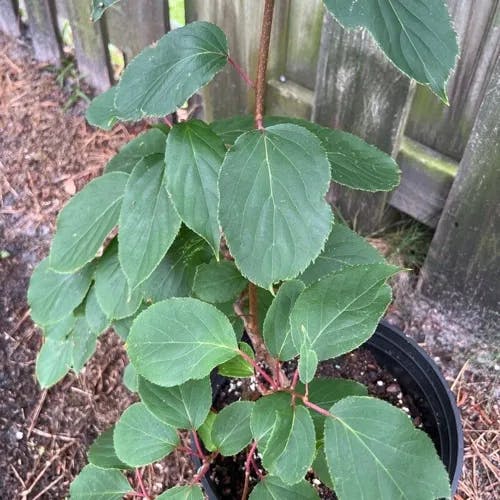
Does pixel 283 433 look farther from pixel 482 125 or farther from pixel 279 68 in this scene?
pixel 279 68

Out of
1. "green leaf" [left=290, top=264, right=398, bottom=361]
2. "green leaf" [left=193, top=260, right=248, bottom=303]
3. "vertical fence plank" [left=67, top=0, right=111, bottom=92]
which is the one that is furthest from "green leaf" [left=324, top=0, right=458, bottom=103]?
"vertical fence plank" [left=67, top=0, right=111, bottom=92]

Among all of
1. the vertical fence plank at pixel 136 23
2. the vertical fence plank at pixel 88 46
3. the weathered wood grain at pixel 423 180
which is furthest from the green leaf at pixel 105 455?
the vertical fence plank at pixel 88 46

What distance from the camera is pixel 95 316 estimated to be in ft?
3.81

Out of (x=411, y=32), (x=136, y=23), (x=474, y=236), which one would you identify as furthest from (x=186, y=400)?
(x=136, y=23)

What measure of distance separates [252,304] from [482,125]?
61 cm

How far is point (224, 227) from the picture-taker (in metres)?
0.72

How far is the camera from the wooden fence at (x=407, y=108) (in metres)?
1.28

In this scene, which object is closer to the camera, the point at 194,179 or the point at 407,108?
the point at 194,179

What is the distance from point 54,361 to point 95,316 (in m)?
0.28

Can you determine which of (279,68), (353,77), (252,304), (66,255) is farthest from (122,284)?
(279,68)

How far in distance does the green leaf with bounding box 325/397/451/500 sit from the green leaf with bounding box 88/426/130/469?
1.51ft

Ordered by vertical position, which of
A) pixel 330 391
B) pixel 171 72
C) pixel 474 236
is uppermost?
pixel 171 72

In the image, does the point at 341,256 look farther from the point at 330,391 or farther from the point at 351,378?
the point at 351,378

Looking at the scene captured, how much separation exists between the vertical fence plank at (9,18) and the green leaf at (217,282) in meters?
1.67
